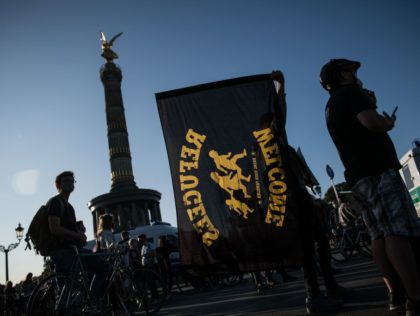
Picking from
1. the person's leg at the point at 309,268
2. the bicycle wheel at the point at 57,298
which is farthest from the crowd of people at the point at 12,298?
the person's leg at the point at 309,268

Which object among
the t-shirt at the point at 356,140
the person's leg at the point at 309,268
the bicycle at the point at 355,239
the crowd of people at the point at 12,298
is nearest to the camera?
the t-shirt at the point at 356,140

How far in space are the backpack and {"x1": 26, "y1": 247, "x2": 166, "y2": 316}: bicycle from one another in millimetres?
301

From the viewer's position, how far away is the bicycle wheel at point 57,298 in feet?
13.6

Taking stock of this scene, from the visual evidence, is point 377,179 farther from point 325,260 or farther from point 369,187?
point 325,260

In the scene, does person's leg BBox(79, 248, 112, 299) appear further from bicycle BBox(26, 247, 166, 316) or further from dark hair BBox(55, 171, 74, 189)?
dark hair BBox(55, 171, 74, 189)

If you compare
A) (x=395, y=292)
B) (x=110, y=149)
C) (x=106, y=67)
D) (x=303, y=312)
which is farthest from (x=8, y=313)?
(x=106, y=67)

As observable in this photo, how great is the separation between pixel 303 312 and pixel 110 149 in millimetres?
54346

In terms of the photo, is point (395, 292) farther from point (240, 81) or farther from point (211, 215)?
point (240, 81)

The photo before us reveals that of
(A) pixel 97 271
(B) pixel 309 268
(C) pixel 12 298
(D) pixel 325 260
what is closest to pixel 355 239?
(D) pixel 325 260

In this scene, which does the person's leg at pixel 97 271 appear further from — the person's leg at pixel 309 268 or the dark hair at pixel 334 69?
the dark hair at pixel 334 69

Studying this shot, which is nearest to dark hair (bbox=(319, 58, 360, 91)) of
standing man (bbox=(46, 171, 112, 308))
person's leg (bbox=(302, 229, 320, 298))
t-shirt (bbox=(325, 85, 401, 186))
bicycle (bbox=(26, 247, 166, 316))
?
t-shirt (bbox=(325, 85, 401, 186))

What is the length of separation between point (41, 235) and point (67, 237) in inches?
12.8

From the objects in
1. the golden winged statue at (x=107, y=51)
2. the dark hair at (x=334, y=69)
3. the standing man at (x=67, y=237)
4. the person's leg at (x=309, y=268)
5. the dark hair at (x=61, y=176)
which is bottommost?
the person's leg at (x=309, y=268)

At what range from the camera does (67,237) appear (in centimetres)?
444
